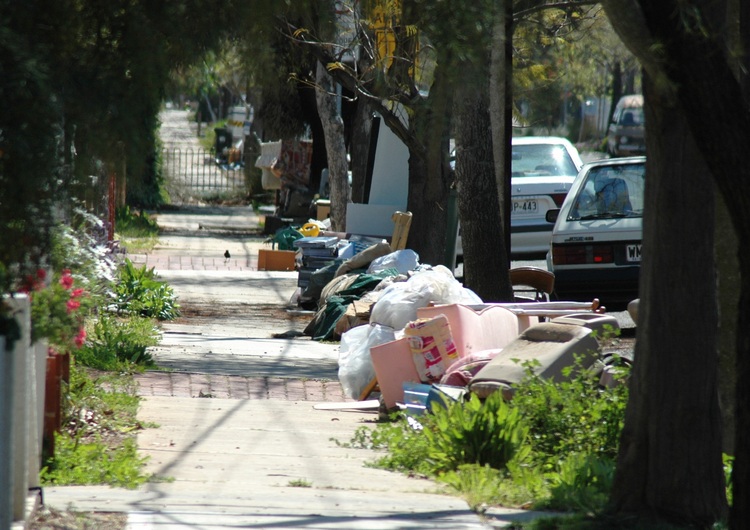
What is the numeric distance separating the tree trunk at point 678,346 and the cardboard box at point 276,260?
12.1 m

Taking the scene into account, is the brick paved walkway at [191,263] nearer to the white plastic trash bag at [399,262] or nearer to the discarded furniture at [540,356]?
the white plastic trash bag at [399,262]

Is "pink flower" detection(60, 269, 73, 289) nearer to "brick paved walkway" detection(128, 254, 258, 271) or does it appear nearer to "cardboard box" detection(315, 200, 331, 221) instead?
"brick paved walkway" detection(128, 254, 258, 271)

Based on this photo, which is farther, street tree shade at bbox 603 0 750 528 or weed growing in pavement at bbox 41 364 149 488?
weed growing in pavement at bbox 41 364 149 488

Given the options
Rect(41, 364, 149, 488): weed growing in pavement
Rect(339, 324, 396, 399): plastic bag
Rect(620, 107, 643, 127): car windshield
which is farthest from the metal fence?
Rect(41, 364, 149, 488): weed growing in pavement

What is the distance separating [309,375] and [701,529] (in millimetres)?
4629

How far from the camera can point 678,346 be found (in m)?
4.83

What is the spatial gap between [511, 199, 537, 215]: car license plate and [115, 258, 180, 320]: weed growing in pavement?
16.5ft

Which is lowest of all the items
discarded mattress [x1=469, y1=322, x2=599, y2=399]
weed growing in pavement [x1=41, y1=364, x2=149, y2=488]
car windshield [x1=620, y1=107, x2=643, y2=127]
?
weed growing in pavement [x1=41, y1=364, x2=149, y2=488]

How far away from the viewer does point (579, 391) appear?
623cm

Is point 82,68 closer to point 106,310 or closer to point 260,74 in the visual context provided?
point 260,74

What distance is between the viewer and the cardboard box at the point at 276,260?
16625 mm

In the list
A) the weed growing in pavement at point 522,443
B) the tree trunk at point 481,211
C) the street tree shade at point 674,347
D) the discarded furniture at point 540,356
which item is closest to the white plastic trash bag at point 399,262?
the tree trunk at point 481,211

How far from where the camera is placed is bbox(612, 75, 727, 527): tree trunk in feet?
15.7

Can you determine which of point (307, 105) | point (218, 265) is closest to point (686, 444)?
point (218, 265)
